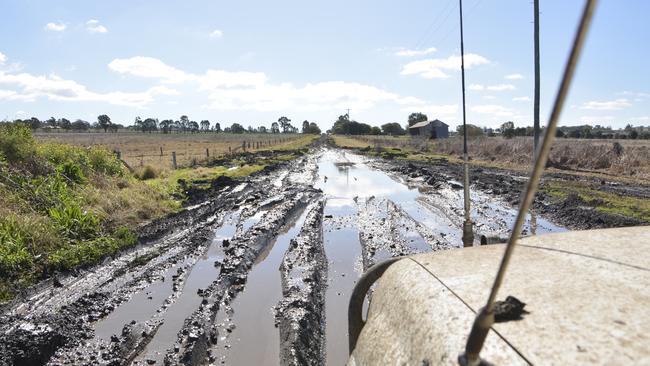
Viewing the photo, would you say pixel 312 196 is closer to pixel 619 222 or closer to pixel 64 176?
pixel 64 176

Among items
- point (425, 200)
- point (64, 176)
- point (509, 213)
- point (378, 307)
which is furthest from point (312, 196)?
point (378, 307)

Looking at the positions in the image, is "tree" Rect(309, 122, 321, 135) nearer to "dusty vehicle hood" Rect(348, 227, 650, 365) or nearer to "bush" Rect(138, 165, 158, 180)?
"bush" Rect(138, 165, 158, 180)

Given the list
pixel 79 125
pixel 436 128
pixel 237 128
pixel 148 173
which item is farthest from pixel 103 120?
pixel 148 173

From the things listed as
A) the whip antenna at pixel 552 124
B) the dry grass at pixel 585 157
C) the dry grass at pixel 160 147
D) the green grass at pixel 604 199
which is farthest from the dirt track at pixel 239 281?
the dry grass at pixel 160 147

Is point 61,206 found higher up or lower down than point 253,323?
higher up

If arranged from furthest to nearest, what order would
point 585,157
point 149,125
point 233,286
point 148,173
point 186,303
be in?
point 149,125
point 585,157
point 148,173
point 233,286
point 186,303

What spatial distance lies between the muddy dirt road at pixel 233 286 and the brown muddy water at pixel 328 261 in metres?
0.03

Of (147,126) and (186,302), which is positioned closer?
(186,302)

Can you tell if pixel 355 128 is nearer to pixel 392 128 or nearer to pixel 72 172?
pixel 392 128

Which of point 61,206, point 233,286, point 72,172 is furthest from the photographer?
point 72,172

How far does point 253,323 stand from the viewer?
6.18m

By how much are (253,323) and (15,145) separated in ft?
36.4

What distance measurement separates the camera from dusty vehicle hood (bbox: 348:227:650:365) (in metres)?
1.15

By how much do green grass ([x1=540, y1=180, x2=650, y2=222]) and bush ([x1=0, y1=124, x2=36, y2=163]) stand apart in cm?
1697
